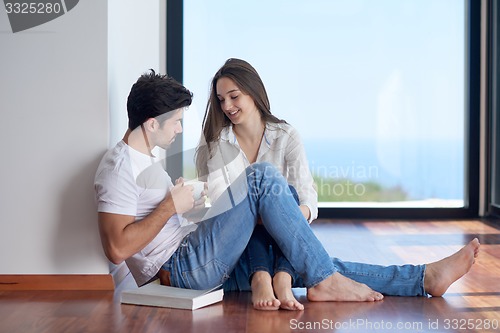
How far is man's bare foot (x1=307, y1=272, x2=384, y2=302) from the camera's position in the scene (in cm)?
250

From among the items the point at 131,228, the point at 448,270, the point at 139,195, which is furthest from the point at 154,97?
the point at 448,270

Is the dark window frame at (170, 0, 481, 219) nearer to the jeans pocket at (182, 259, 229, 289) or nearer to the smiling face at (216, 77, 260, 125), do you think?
the smiling face at (216, 77, 260, 125)

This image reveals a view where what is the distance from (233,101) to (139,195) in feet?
1.92

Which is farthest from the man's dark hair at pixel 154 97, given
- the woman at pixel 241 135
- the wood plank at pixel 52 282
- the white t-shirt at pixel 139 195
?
the wood plank at pixel 52 282

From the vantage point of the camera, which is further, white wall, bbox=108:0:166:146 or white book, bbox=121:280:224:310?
white wall, bbox=108:0:166:146

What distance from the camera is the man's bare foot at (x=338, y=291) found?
2504 mm

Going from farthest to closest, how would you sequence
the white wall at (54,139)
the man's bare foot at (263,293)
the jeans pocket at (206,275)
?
the white wall at (54,139)
the jeans pocket at (206,275)
the man's bare foot at (263,293)

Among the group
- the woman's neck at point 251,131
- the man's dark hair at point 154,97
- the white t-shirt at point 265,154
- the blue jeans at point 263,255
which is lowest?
the blue jeans at point 263,255

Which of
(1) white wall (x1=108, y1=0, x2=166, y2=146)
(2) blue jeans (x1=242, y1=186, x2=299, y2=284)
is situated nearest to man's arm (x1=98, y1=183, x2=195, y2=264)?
(2) blue jeans (x1=242, y1=186, x2=299, y2=284)

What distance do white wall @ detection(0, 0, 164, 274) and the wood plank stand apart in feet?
0.06

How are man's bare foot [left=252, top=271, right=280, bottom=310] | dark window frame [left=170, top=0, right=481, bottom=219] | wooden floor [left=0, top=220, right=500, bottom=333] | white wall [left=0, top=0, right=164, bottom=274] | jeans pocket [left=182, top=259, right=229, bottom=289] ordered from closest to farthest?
wooden floor [left=0, top=220, right=500, bottom=333] → man's bare foot [left=252, top=271, right=280, bottom=310] → jeans pocket [left=182, top=259, right=229, bottom=289] → white wall [left=0, top=0, right=164, bottom=274] → dark window frame [left=170, top=0, right=481, bottom=219]

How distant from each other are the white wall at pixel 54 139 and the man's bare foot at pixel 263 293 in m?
0.62

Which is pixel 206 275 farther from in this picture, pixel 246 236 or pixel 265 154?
pixel 265 154

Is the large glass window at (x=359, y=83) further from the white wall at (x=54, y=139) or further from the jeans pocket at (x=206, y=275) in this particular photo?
the jeans pocket at (x=206, y=275)
